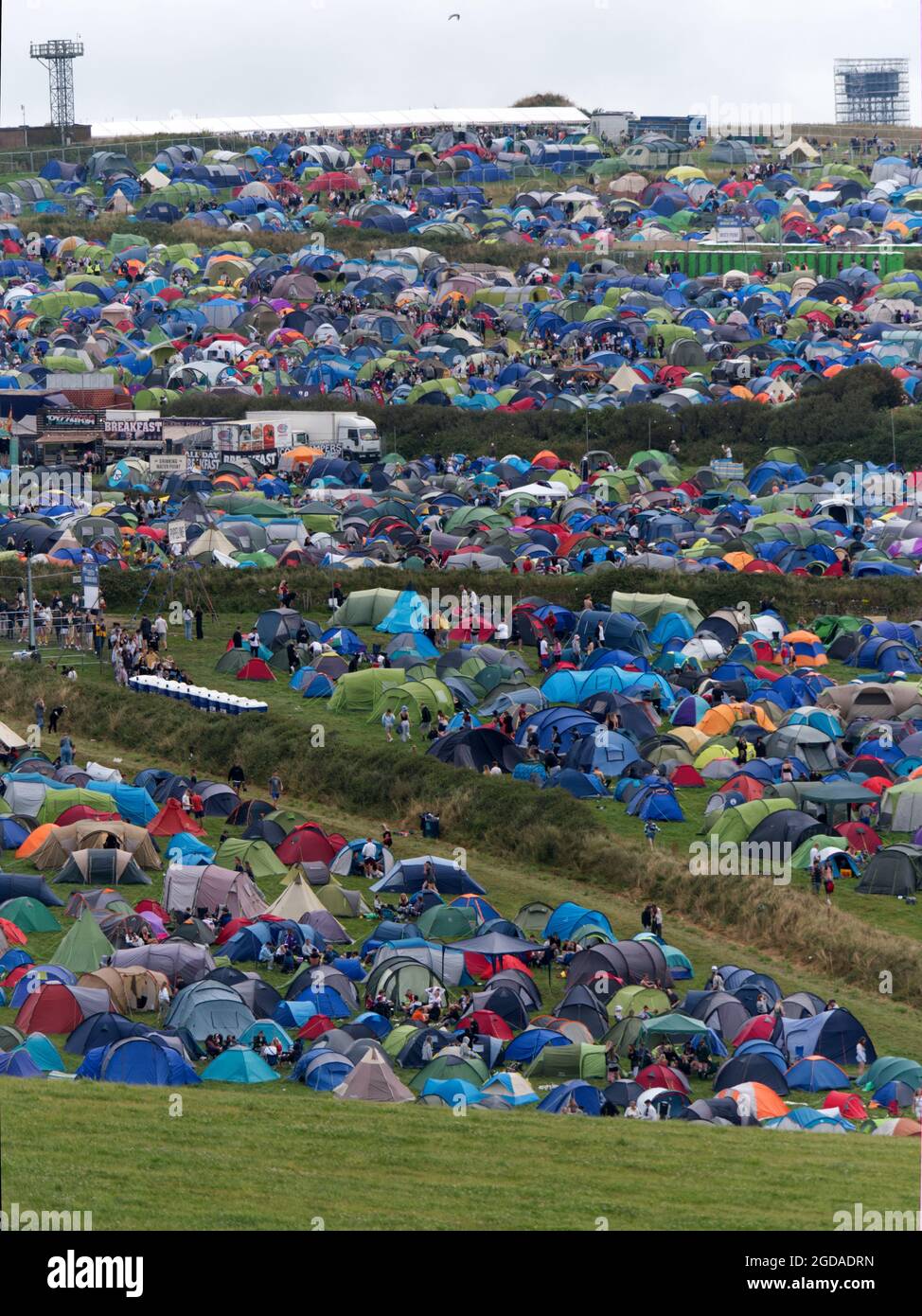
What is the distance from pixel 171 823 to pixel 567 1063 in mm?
10998

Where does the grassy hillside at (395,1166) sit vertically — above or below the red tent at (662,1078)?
above

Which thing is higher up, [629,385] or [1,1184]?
[629,385]

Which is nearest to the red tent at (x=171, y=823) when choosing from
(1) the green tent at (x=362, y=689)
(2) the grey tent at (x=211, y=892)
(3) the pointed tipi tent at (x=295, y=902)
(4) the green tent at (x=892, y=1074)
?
(2) the grey tent at (x=211, y=892)

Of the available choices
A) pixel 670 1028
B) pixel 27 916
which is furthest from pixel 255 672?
pixel 670 1028

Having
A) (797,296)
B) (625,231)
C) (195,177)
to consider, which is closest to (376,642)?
(797,296)

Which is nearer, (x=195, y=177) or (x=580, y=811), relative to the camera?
(x=580, y=811)

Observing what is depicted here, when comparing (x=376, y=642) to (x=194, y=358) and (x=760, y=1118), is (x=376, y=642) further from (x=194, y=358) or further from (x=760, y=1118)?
(x=194, y=358)

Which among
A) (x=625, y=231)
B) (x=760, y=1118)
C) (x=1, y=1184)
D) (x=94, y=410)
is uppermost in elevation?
(x=625, y=231)

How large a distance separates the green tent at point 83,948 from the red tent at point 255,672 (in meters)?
15.4

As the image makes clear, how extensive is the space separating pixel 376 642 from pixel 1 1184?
3005 centimetres

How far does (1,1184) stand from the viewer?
60.6 feet

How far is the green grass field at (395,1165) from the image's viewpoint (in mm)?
19234

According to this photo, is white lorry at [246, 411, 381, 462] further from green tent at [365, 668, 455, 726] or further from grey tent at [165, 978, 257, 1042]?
grey tent at [165, 978, 257, 1042]

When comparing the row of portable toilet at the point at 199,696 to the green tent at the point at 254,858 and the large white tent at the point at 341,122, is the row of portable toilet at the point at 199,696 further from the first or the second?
the large white tent at the point at 341,122
